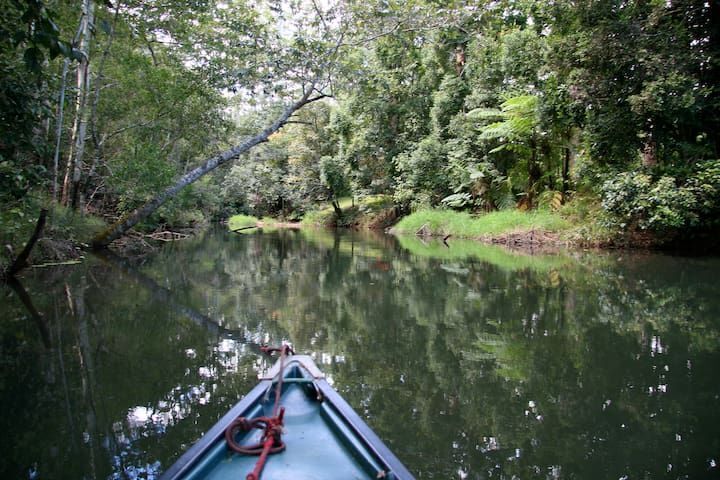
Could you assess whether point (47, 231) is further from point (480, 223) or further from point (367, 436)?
point (480, 223)

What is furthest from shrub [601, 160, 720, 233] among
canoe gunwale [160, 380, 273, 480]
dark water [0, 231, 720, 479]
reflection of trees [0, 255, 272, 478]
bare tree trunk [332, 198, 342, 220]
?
bare tree trunk [332, 198, 342, 220]

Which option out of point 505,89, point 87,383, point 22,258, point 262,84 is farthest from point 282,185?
point 87,383

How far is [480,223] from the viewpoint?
18.0 meters

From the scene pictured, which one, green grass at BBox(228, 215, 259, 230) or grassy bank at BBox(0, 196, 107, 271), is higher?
grassy bank at BBox(0, 196, 107, 271)

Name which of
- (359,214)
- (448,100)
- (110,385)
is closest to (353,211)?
(359,214)

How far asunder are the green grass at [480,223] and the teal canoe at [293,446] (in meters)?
13.6

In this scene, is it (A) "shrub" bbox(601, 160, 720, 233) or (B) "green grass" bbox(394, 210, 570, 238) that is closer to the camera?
(A) "shrub" bbox(601, 160, 720, 233)

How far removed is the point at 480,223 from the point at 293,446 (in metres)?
16.5

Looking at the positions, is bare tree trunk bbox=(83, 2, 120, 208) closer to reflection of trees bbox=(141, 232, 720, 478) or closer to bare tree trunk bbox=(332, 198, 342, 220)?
reflection of trees bbox=(141, 232, 720, 478)

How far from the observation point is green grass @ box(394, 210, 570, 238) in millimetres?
15250

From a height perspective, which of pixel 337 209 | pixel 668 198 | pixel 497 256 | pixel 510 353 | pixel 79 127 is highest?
pixel 79 127

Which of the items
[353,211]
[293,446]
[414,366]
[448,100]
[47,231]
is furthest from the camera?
[353,211]

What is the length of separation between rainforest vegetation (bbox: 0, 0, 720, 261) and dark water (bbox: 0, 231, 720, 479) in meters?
1.80

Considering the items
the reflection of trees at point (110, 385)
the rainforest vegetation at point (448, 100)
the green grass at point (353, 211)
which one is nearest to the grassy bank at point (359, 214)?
the green grass at point (353, 211)
